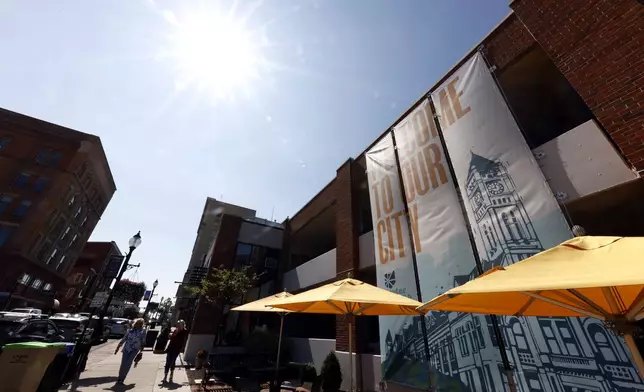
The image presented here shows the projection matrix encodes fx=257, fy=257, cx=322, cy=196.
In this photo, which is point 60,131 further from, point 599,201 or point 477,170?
point 599,201

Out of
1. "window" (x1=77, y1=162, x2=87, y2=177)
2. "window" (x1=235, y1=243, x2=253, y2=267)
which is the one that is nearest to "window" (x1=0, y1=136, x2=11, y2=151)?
"window" (x1=77, y1=162, x2=87, y2=177)

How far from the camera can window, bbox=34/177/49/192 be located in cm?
3275

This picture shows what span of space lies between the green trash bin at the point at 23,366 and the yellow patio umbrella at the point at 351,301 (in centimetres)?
521

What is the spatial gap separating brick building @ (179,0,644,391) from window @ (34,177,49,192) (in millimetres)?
42204

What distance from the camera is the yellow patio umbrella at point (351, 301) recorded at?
4.73 m

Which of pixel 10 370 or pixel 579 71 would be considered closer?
pixel 10 370

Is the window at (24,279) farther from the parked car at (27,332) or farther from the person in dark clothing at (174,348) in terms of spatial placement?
the person in dark clothing at (174,348)

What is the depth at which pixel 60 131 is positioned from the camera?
3653 centimetres

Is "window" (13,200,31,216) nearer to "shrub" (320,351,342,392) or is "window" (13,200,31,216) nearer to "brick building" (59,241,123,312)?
"brick building" (59,241,123,312)

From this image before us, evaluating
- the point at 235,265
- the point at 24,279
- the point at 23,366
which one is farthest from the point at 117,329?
the point at 23,366

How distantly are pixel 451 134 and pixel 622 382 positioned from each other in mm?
5889

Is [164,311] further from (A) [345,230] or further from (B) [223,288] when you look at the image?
(A) [345,230]

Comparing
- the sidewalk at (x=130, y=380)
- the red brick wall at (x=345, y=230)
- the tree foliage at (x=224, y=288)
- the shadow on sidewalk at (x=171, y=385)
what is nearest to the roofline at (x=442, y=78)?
the red brick wall at (x=345, y=230)

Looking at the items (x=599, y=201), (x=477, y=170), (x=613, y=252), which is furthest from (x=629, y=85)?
(x=613, y=252)
